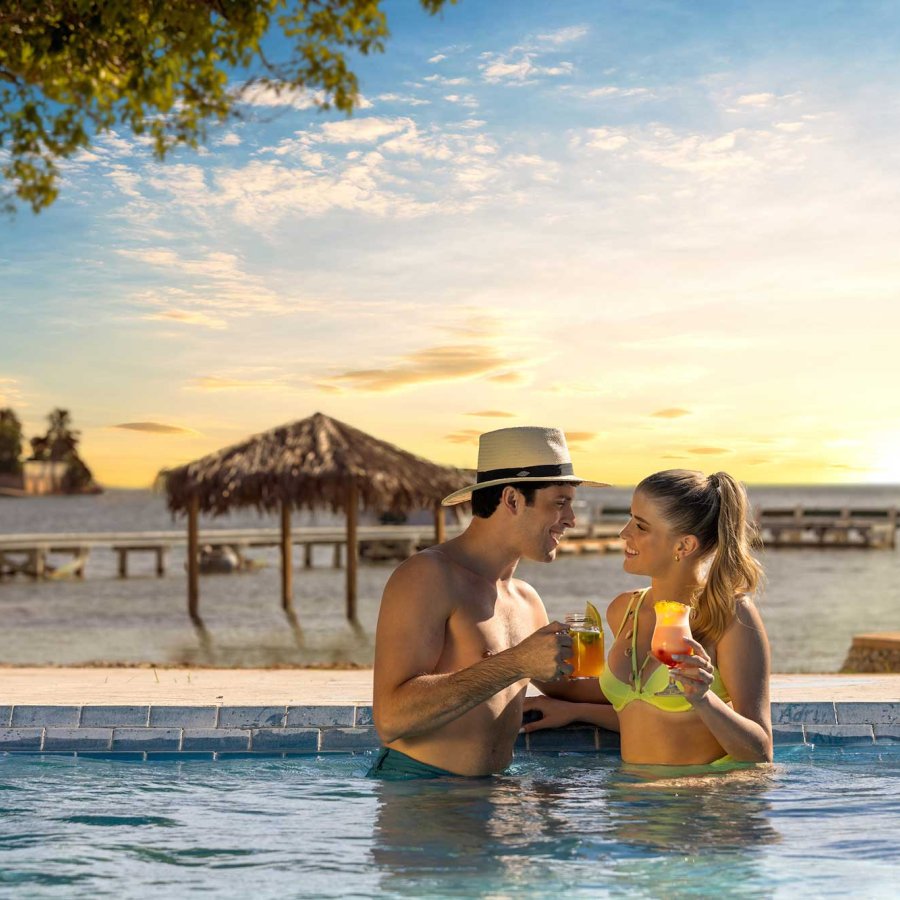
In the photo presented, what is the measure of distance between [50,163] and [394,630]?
9.59 m

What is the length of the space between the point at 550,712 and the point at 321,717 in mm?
1518

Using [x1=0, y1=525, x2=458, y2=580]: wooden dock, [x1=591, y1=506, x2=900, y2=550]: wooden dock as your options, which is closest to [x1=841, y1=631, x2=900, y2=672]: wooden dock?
[x1=0, y1=525, x2=458, y2=580]: wooden dock

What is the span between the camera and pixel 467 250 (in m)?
13.1

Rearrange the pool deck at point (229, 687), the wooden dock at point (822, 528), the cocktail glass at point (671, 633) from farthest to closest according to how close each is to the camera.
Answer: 1. the wooden dock at point (822, 528)
2. the pool deck at point (229, 687)
3. the cocktail glass at point (671, 633)

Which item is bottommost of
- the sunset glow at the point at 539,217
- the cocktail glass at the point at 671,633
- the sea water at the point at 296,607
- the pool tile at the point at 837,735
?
the sea water at the point at 296,607

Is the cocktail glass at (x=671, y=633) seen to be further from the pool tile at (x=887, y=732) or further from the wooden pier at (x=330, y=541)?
the wooden pier at (x=330, y=541)

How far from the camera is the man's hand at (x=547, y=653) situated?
3.77 metres

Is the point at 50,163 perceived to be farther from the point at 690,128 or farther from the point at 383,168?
the point at 690,128

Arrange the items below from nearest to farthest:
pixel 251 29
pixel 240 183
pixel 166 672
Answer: pixel 166 672
pixel 251 29
pixel 240 183

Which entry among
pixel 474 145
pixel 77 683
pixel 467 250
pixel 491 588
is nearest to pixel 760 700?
pixel 491 588

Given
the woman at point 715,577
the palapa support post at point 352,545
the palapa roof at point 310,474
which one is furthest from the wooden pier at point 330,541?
the woman at point 715,577

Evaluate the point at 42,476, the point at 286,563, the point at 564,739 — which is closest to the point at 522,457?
the point at 564,739

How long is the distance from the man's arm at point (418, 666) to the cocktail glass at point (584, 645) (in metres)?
0.24

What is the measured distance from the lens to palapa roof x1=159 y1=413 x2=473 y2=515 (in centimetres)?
1764
